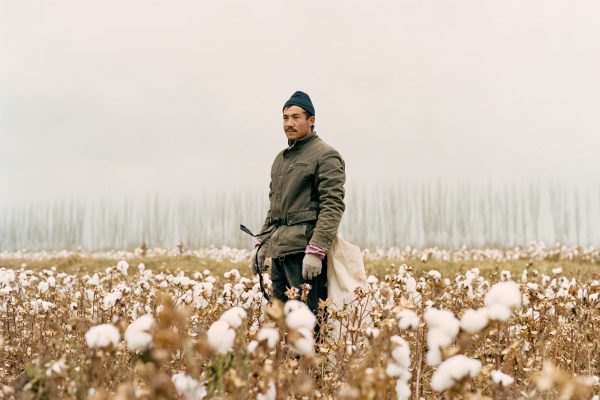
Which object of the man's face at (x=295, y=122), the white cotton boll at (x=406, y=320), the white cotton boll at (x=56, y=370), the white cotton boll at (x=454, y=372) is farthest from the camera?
the man's face at (x=295, y=122)

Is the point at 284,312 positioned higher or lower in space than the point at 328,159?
lower

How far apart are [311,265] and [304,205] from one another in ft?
1.70

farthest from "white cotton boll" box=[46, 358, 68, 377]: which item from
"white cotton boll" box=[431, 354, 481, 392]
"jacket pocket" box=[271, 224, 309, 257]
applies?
"jacket pocket" box=[271, 224, 309, 257]

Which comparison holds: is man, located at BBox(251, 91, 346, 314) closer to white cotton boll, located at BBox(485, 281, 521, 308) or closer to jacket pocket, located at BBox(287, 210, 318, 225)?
jacket pocket, located at BBox(287, 210, 318, 225)

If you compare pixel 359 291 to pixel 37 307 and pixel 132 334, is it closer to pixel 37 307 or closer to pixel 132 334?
pixel 132 334

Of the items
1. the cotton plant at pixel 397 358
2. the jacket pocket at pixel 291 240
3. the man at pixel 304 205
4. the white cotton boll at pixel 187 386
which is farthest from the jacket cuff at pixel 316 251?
the white cotton boll at pixel 187 386

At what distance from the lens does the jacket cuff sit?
4586 millimetres

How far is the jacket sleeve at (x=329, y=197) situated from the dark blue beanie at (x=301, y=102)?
1.30ft

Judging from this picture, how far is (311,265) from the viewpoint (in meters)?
4.59

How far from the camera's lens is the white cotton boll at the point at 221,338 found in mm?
1953

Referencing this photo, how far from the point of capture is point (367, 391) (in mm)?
1927

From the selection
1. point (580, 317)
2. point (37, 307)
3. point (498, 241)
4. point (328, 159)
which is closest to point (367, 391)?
point (328, 159)

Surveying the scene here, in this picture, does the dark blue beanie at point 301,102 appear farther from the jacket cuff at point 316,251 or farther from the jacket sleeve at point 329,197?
the jacket cuff at point 316,251

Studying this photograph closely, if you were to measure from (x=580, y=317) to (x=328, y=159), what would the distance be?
88.9 inches
